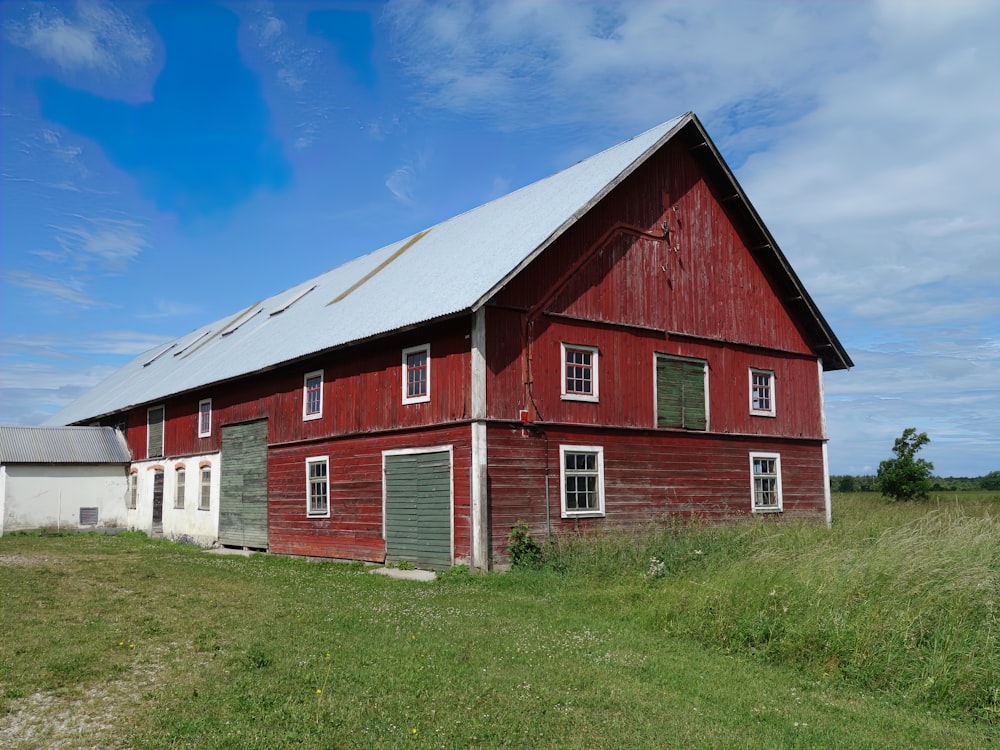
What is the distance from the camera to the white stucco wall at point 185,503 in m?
29.2

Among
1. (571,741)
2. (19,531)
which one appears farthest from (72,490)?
(571,741)

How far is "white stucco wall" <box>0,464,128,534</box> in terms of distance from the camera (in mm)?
33969

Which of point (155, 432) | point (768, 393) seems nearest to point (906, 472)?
point (768, 393)

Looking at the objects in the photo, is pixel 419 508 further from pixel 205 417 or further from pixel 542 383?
pixel 205 417

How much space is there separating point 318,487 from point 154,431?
45.1ft

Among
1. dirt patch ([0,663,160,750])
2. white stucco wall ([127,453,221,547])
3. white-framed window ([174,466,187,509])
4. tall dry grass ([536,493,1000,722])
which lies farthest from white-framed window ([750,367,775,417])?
white-framed window ([174,466,187,509])

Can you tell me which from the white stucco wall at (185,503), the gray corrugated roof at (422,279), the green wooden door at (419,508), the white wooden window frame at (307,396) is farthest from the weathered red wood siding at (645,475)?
the white stucco wall at (185,503)

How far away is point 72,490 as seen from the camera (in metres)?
35.7

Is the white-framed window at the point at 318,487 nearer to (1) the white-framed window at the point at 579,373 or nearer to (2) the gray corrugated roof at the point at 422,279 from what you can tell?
(2) the gray corrugated roof at the point at 422,279

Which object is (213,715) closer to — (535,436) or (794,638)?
(794,638)

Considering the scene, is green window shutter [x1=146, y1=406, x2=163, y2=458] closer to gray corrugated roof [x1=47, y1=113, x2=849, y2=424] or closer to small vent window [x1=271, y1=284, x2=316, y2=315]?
gray corrugated roof [x1=47, y1=113, x2=849, y2=424]

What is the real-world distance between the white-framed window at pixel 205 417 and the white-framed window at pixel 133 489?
749 centimetres

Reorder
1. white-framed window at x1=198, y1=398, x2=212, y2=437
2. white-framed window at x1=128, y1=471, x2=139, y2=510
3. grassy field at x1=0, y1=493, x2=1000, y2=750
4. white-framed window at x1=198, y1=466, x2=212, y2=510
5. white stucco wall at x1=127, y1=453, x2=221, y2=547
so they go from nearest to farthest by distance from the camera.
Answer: grassy field at x1=0, y1=493, x2=1000, y2=750 → white stucco wall at x1=127, y1=453, x2=221, y2=547 → white-framed window at x1=198, y1=466, x2=212, y2=510 → white-framed window at x1=198, y1=398, x2=212, y2=437 → white-framed window at x1=128, y1=471, x2=139, y2=510

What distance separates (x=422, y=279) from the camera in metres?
23.0
